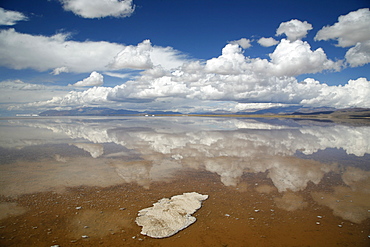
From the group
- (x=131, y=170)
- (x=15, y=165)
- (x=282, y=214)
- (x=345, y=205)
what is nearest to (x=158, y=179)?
(x=131, y=170)

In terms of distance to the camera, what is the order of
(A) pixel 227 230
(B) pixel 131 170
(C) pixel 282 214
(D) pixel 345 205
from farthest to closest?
(B) pixel 131 170 → (D) pixel 345 205 → (C) pixel 282 214 → (A) pixel 227 230

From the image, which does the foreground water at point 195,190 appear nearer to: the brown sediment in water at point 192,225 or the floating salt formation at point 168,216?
the brown sediment in water at point 192,225

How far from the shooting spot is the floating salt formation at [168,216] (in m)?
7.94

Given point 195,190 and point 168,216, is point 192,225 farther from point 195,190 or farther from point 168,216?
point 195,190

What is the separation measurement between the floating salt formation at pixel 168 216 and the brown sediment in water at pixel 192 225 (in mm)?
262

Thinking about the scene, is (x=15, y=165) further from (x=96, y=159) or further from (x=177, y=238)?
(x=177, y=238)

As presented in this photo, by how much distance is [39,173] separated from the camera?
14211 millimetres

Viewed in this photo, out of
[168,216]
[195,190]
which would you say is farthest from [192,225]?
[195,190]

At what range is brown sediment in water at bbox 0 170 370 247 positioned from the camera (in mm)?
7457

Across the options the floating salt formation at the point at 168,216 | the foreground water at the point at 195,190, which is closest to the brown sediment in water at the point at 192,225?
the foreground water at the point at 195,190

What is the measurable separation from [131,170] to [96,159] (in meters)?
4.89

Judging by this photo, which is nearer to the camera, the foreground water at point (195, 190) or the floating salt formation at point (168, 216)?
the foreground water at point (195, 190)

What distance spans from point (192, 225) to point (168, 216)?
3.50 feet

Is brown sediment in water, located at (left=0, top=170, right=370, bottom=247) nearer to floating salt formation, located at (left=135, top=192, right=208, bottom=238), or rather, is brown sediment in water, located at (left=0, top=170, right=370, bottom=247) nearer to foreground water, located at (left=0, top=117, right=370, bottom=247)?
foreground water, located at (left=0, top=117, right=370, bottom=247)
